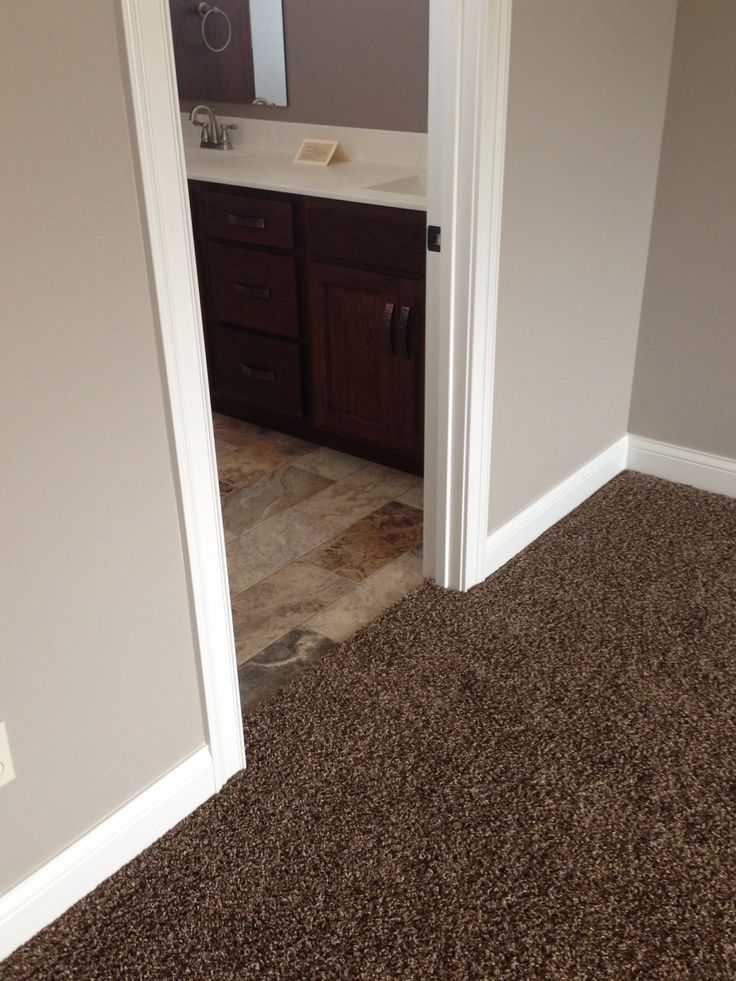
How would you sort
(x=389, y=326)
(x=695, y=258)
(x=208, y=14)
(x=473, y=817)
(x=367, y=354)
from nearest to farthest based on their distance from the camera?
(x=473, y=817)
(x=695, y=258)
(x=389, y=326)
(x=367, y=354)
(x=208, y=14)

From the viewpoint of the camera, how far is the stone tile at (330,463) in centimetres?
315

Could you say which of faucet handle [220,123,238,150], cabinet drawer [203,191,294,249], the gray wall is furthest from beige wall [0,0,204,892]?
faucet handle [220,123,238,150]

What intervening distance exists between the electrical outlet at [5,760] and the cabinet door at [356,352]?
177 cm

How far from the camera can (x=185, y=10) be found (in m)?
3.45

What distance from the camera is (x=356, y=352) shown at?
2971mm

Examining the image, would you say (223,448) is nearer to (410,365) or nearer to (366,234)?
(410,365)

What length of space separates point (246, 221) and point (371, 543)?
3.82 ft

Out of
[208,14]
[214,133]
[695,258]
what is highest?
[208,14]

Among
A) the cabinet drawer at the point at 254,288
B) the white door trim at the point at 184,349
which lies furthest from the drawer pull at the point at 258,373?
the white door trim at the point at 184,349

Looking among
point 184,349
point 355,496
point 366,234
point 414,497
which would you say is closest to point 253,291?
point 366,234

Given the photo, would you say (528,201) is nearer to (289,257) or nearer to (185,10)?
(289,257)

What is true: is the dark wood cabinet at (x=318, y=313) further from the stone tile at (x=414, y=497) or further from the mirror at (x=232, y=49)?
the mirror at (x=232, y=49)

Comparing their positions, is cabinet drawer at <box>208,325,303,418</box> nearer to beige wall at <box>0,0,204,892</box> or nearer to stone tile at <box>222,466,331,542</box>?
stone tile at <box>222,466,331,542</box>

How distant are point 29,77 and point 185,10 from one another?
2623 mm
